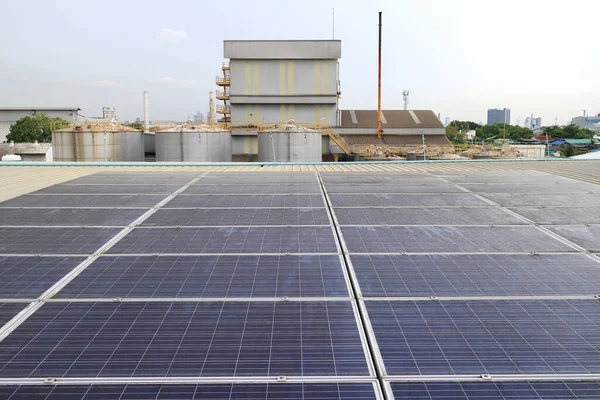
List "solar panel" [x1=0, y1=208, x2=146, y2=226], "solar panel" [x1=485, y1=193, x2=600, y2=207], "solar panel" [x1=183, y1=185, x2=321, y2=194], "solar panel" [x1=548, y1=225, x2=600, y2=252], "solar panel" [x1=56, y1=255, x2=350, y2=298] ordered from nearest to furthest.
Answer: "solar panel" [x1=56, y1=255, x2=350, y2=298]
"solar panel" [x1=548, y1=225, x2=600, y2=252]
"solar panel" [x1=0, y1=208, x2=146, y2=226]
"solar panel" [x1=485, y1=193, x2=600, y2=207]
"solar panel" [x1=183, y1=185, x2=321, y2=194]

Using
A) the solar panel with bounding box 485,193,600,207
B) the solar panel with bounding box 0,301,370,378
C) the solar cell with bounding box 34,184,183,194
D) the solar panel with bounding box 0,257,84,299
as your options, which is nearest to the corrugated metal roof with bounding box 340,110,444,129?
the solar cell with bounding box 34,184,183,194

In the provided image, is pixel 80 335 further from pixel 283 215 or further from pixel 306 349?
pixel 283 215

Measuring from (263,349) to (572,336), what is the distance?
328 centimetres

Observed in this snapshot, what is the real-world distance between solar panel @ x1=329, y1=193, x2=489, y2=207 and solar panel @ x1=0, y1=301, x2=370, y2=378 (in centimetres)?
612

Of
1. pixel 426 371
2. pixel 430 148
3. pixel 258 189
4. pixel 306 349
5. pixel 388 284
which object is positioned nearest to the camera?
pixel 426 371

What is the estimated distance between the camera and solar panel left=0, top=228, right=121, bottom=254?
7922mm

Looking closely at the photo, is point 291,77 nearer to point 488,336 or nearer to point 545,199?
point 545,199

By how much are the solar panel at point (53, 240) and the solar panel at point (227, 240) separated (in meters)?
0.47

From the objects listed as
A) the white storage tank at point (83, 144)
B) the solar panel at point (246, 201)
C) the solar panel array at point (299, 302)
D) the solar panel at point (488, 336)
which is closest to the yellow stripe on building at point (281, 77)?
the white storage tank at point (83, 144)

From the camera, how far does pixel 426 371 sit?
4426mm

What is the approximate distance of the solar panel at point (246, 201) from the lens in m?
11.5

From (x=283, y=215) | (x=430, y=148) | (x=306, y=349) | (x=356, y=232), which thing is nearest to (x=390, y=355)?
(x=306, y=349)

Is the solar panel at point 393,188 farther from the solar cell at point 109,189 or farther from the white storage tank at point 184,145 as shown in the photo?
the white storage tank at point 184,145

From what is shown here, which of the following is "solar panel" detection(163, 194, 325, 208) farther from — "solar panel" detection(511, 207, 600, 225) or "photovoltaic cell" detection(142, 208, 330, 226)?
"solar panel" detection(511, 207, 600, 225)
